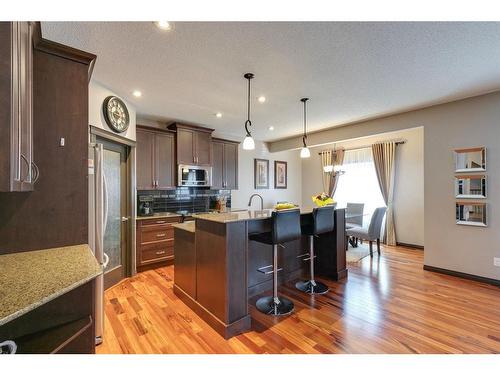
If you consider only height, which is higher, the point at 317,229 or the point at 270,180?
the point at 270,180

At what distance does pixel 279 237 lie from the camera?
233 cm

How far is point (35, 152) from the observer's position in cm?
151

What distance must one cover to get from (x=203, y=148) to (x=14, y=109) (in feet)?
11.6

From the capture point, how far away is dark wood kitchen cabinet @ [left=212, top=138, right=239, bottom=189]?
4902 millimetres

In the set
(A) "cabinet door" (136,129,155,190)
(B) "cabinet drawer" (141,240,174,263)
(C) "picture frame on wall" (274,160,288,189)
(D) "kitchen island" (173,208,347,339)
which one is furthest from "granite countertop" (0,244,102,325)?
(C) "picture frame on wall" (274,160,288,189)

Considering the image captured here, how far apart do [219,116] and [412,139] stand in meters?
4.23

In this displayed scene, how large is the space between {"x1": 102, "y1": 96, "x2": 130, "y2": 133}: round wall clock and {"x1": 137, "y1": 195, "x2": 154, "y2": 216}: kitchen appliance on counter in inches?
52.0

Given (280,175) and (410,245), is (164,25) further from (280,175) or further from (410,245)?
(410,245)

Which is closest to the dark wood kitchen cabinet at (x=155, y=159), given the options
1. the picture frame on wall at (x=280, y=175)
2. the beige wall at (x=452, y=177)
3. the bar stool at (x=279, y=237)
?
the bar stool at (x=279, y=237)

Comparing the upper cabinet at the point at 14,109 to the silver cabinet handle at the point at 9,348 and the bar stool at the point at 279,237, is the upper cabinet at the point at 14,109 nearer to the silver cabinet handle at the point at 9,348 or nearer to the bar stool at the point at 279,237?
the silver cabinet handle at the point at 9,348

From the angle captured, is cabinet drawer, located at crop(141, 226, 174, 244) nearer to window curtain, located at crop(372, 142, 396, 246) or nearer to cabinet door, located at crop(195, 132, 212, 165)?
cabinet door, located at crop(195, 132, 212, 165)

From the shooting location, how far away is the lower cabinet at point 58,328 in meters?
1.21

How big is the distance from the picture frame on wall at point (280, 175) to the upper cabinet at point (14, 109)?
18.6ft

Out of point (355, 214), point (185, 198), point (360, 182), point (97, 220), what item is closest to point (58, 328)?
Result: point (97, 220)
